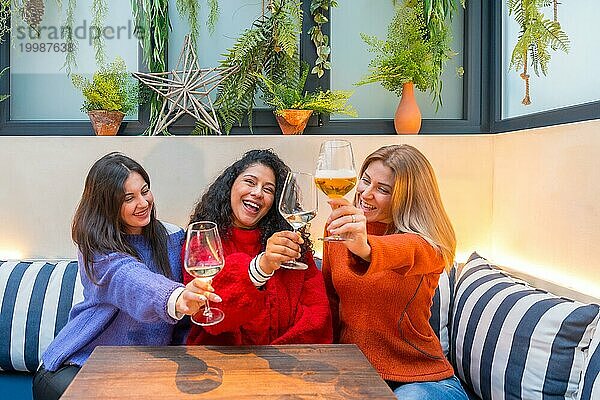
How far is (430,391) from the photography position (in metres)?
1.78

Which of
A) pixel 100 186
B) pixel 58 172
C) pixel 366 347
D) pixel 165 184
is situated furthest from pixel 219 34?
pixel 366 347

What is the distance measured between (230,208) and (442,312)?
3.16 feet

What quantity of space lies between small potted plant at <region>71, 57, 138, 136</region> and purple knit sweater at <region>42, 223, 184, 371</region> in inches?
35.0

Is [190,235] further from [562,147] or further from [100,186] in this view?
[562,147]

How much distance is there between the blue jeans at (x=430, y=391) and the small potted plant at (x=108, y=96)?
1.66 metres

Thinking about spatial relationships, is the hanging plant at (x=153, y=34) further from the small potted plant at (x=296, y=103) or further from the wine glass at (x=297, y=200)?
the wine glass at (x=297, y=200)

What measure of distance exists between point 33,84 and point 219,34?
2.92ft

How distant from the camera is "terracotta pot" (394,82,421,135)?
109 inches

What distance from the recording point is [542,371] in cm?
179

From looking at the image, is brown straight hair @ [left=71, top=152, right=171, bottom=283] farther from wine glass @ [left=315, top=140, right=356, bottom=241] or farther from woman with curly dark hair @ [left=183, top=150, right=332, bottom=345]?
wine glass @ [left=315, top=140, right=356, bottom=241]

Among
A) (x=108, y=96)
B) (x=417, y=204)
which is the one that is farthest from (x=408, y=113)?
(x=108, y=96)

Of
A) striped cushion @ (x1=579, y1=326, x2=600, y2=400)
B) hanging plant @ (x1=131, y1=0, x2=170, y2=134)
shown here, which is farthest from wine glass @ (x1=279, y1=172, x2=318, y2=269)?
hanging plant @ (x1=131, y1=0, x2=170, y2=134)

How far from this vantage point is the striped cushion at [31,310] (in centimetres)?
236

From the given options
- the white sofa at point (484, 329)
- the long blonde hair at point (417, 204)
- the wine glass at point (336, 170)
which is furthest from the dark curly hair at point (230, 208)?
the white sofa at point (484, 329)
